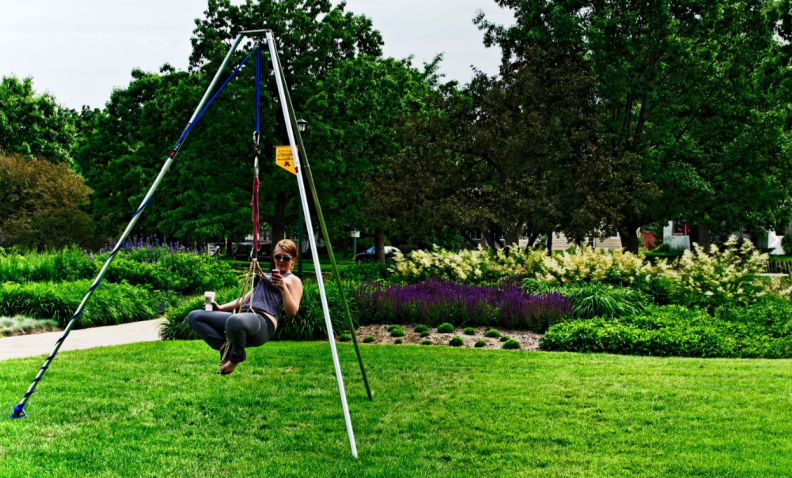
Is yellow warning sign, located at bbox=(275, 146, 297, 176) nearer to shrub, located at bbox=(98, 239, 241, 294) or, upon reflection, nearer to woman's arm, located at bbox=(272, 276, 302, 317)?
woman's arm, located at bbox=(272, 276, 302, 317)

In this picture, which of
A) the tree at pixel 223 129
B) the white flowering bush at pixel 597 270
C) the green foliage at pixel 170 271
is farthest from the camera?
the tree at pixel 223 129

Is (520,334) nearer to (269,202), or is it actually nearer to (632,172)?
(632,172)

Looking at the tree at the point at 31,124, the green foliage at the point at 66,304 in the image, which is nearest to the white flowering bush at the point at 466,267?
the green foliage at the point at 66,304

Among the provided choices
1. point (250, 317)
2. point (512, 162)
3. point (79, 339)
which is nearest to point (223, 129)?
point (512, 162)

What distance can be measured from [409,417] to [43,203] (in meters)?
28.3

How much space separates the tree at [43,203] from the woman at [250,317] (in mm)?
25594

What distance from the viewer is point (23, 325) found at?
429 inches

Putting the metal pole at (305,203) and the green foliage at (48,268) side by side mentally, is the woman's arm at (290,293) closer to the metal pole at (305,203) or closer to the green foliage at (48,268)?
the metal pole at (305,203)

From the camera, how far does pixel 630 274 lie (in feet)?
44.5

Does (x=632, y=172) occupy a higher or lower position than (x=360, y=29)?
lower

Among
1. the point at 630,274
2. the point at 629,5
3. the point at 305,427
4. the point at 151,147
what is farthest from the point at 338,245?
the point at 305,427

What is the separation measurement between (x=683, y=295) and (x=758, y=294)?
1.47 m

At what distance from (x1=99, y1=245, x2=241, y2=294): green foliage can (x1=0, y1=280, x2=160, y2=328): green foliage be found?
5.32 ft

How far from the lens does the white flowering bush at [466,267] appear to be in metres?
14.3
